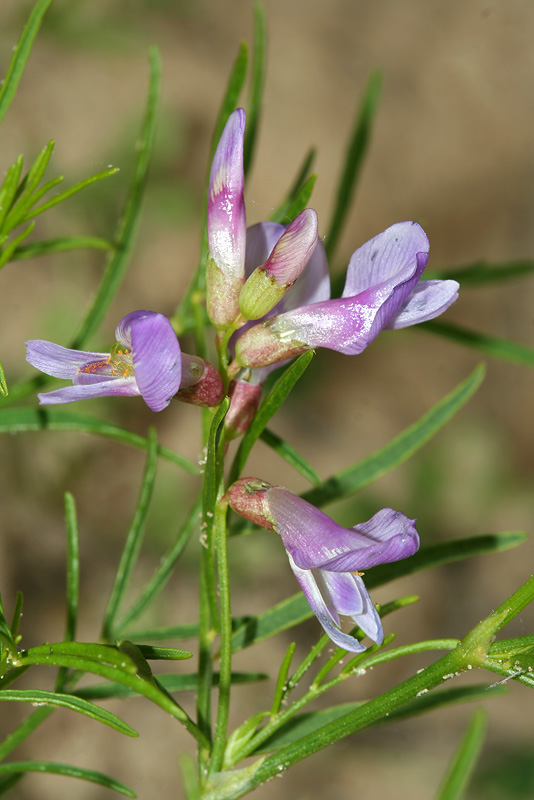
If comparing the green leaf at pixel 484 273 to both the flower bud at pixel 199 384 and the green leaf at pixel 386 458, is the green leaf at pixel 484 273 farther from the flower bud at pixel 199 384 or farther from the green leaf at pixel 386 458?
the flower bud at pixel 199 384

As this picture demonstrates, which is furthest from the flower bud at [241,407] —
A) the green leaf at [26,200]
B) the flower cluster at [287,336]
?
the green leaf at [26,200]

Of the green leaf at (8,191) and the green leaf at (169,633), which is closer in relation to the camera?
the green leaf at (8,191)

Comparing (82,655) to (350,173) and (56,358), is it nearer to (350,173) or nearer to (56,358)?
(56,358)

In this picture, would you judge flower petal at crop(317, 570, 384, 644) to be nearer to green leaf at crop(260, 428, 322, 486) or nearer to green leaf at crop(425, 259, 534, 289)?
green leaf at crop(260, 428, 322, 486)

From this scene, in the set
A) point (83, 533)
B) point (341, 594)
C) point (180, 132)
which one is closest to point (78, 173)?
point (180, 132)

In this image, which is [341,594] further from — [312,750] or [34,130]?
[34,130]

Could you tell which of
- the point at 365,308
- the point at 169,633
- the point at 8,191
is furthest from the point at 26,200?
the point at 169,633
